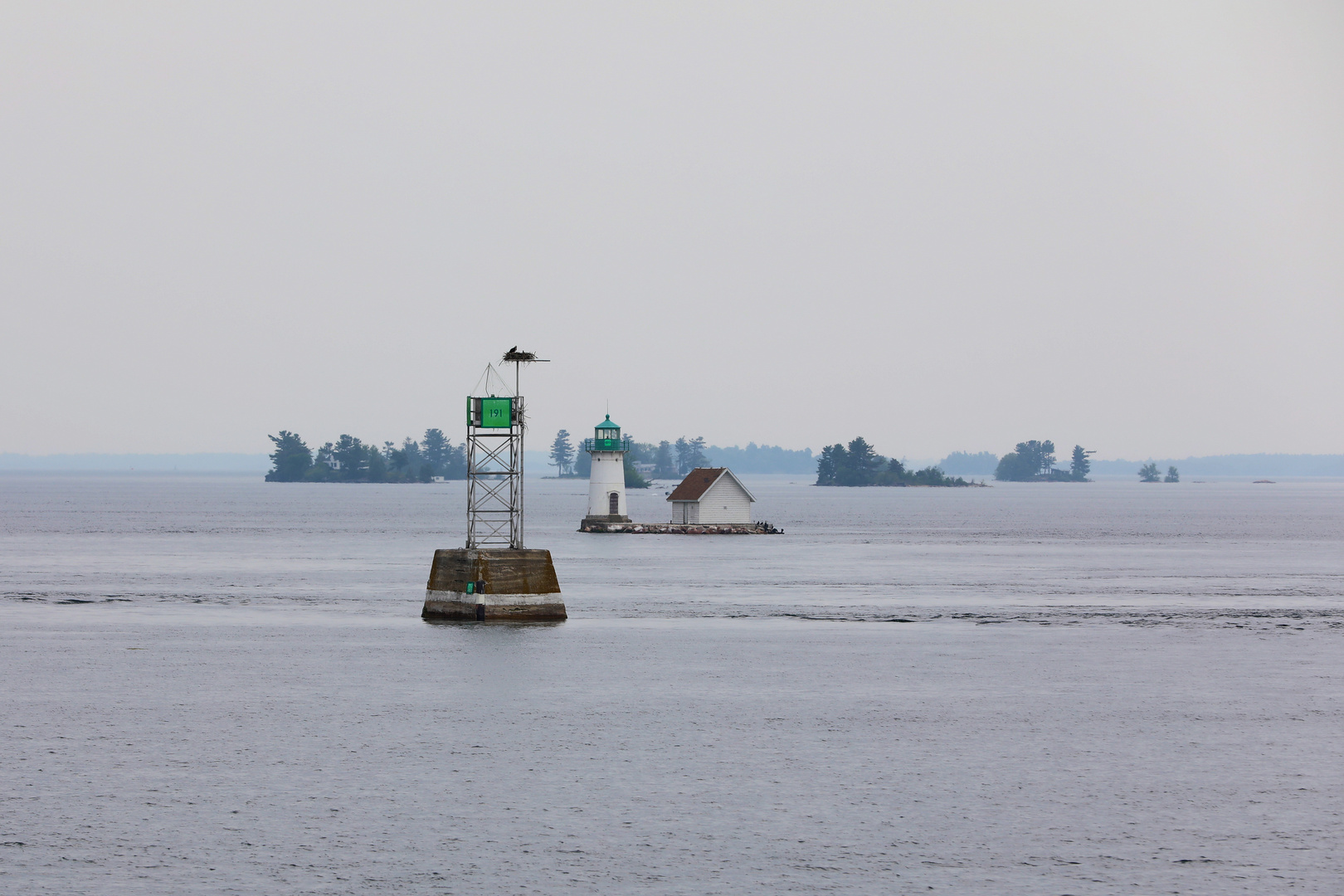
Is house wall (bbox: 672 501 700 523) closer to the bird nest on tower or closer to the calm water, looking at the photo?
the calm water

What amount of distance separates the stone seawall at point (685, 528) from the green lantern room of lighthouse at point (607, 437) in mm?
9513

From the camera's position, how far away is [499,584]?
50.2m

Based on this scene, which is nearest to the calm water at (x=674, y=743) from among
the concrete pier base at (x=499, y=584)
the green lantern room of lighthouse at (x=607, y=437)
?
the concrete pier base at (x=499, y=584)

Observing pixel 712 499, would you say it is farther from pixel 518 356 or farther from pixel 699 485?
pixel 518 356

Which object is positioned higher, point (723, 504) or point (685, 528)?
point (723, 504)

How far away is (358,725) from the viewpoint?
117ft

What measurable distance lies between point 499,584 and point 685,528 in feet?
221

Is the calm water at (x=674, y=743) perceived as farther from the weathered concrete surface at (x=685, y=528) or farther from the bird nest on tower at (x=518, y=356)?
the weathered concrete surface at (x=685, y=528)

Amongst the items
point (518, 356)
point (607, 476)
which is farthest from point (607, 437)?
point (518, 356)

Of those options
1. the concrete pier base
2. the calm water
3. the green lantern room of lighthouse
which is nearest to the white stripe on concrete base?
the concrete pier base

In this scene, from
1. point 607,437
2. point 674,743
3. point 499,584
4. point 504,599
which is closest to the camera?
point 674,743

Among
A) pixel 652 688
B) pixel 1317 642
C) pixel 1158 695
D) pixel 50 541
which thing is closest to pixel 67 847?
pixel 652 688

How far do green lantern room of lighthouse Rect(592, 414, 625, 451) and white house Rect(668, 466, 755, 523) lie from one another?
8290mm

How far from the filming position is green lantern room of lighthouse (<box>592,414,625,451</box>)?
361 ft
